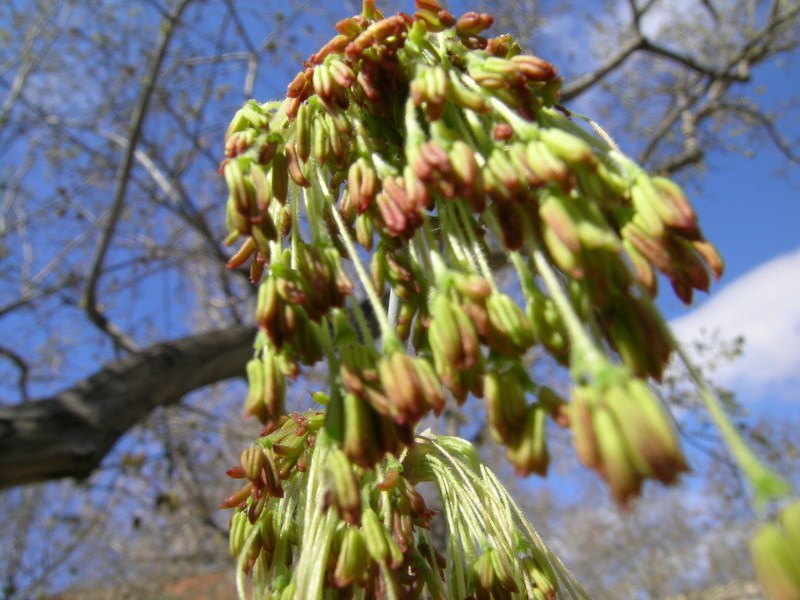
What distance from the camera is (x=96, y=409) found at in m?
2.99

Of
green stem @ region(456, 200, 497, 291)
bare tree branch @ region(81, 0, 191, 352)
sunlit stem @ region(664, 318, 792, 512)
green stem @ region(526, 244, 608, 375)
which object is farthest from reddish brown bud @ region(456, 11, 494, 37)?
bare tree branch @ region(81, 0, 191, 352)

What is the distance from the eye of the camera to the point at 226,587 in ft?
25.4

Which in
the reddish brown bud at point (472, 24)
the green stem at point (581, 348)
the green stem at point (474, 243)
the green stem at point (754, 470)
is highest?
the reddish brown bud at point (472, 24)

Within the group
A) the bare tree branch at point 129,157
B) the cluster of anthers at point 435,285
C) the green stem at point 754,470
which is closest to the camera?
the green stem at point 754,470

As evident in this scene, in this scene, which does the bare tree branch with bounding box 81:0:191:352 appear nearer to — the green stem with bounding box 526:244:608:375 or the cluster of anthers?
the cluster of anthers

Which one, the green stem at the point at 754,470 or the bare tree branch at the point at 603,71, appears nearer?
the green stem at the point at 754,470

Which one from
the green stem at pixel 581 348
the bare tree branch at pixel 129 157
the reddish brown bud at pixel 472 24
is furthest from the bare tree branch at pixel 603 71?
the green stem at pixel 581 348

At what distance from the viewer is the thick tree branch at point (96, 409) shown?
107 inches

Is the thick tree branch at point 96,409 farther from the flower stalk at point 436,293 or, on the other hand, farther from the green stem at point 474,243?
the green stem at point 474,243

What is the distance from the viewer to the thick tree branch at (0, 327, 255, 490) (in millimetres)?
2713

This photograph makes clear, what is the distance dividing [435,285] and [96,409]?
8.63 ft

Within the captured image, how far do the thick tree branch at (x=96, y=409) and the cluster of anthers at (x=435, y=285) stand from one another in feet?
6.57

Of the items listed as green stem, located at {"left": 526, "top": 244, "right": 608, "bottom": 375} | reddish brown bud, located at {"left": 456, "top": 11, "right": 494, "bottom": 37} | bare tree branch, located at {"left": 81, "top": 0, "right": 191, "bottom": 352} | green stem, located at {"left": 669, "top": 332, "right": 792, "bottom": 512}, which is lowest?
green stem, located at {"left": 669, "top": 332, "right": 792, "bottom": 512}

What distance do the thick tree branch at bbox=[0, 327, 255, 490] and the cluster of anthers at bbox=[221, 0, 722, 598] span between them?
2.00m
